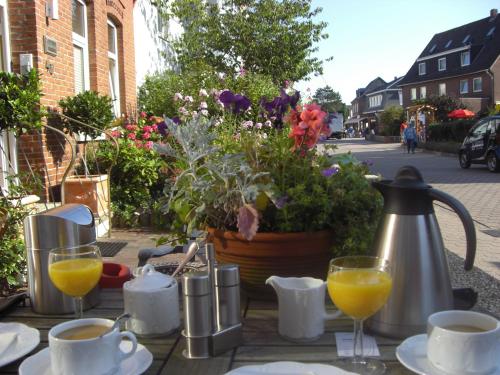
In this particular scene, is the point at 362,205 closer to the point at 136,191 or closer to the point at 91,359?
the point at 91,359

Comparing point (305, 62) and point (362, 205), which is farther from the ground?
point (305, 62)

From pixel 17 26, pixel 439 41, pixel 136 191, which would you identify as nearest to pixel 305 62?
pixel 136 191

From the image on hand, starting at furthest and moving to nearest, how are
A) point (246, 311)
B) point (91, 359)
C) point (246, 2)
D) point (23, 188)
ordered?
1. point (246, 2)
2. point (23, 188)
3. point (246, 311)
4. point (91, 359)

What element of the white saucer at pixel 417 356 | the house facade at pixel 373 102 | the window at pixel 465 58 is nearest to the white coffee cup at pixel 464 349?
the white saucer at pixel 417 356

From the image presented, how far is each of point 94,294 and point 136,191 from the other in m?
5.60

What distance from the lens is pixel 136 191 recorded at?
23.4 feet

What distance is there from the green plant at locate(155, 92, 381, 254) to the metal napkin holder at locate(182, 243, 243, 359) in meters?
0.23

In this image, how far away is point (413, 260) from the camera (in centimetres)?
131

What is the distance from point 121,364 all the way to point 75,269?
334 millimetres

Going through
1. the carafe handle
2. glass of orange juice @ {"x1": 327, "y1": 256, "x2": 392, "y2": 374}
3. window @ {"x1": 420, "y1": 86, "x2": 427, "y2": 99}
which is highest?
window @ {"x1": 420, "y1": 86, "x2": 427, "y2": 99}

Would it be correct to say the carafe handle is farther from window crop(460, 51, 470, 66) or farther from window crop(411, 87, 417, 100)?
window crop(411, 87, 417, 100)

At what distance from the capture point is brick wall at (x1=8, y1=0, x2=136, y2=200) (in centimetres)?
549

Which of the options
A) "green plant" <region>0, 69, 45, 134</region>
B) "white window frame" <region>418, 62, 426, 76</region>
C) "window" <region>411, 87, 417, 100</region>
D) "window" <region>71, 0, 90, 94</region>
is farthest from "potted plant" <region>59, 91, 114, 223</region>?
"window" <region>411, 87, 417, 100</region>

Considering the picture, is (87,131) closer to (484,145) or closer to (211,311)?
(211,311)
